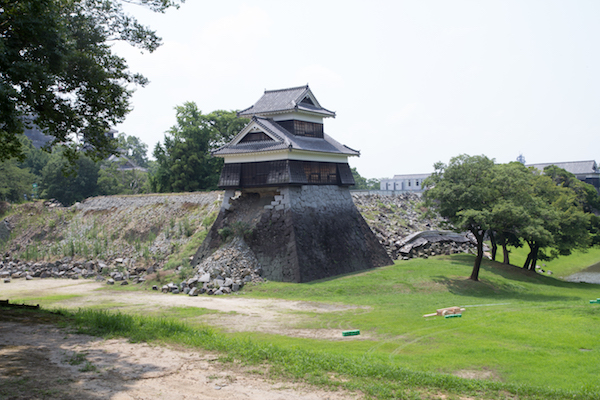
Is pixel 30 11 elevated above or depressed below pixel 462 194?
above

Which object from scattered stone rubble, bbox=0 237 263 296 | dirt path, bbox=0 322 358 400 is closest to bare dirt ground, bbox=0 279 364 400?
dirt path, bbox=0 322 358 400

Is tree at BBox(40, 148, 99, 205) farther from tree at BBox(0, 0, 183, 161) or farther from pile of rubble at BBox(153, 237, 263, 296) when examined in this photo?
tree at BBox(0, 0, 183, 161)

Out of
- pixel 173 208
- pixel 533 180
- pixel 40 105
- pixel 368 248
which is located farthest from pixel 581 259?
pixel 40 105

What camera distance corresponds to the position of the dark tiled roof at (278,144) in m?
27.9

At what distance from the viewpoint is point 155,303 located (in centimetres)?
2092

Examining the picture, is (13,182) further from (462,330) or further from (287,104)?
(462,330)

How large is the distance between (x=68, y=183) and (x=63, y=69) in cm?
4784

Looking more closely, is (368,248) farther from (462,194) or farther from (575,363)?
(575,363)

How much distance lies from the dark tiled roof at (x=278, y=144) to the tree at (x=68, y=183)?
32.9 meters

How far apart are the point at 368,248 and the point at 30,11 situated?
81.6 feet

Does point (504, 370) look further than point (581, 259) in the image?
No

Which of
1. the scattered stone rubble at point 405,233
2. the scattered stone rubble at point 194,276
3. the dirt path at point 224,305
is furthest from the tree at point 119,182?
the scattered stone rubble at point 405,233

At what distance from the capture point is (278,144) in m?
28.0

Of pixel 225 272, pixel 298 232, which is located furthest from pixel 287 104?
pixel 225 272
